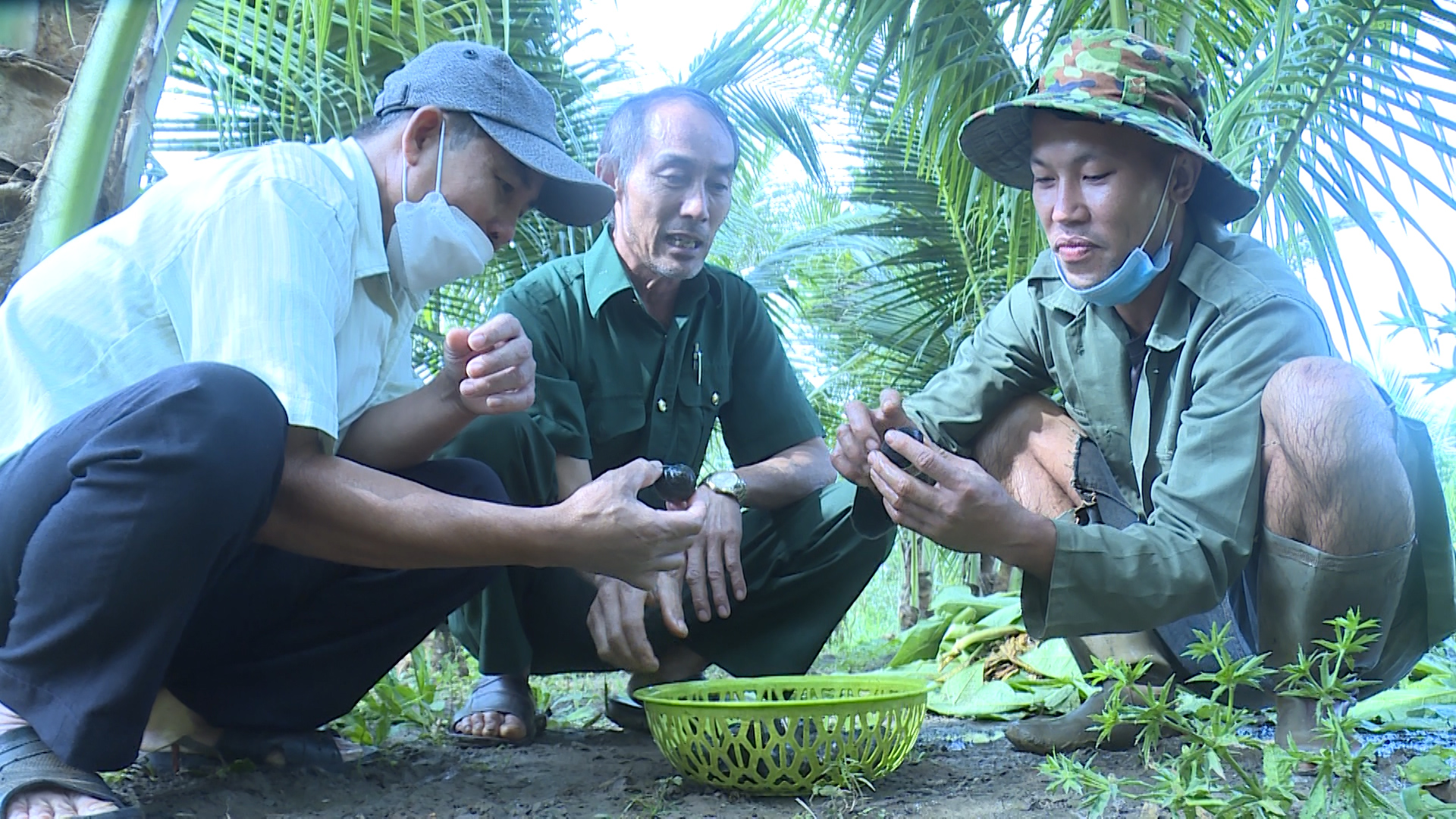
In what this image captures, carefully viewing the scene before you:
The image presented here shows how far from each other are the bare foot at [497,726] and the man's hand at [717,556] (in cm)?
49

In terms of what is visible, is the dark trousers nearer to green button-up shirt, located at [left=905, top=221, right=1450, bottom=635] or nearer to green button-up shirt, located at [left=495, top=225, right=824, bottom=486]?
green button-up shirt, located at [left=495, top=225, right=824, bottom=486]

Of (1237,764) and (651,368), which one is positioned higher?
(651,368)

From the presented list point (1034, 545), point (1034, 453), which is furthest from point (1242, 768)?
point (1034, 453)

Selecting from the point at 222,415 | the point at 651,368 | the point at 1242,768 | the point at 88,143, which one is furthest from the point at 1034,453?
the point at 88,143

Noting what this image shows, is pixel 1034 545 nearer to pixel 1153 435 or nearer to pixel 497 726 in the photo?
pixel 1153 435

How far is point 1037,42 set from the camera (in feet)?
16.0

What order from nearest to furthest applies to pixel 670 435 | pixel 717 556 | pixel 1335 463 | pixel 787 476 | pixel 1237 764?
pixel 1237 764 → pixel 1335 463 → pixel 717 556 → pixel 787 476 → pixel 670 435

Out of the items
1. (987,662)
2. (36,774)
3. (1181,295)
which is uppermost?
(1181,295)

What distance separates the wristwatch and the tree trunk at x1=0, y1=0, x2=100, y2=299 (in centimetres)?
164

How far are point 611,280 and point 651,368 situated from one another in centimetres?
23

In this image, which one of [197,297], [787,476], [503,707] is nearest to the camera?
[197,297]

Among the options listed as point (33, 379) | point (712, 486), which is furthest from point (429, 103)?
point (712, 486)

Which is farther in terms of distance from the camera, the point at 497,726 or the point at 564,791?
the point at 497,726

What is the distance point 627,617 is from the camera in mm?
2371
